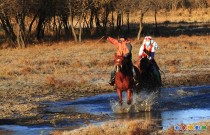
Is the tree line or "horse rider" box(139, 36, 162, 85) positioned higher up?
"horse rider" box(139, 36, 162, 85)

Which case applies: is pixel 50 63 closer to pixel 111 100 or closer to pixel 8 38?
pixel 111 100

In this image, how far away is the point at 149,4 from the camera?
5312cm

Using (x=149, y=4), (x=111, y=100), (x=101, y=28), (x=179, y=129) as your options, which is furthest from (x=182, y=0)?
(x=179, y=129)

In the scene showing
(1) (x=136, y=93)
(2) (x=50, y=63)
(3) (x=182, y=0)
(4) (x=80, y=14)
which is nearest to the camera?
(1) (x=136, y=93)

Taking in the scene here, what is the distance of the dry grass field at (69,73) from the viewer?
1966 centimetres

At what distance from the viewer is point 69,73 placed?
27.1 m

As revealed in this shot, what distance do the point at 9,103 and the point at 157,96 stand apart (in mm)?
4756

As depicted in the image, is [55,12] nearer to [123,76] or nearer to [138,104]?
[138,104]

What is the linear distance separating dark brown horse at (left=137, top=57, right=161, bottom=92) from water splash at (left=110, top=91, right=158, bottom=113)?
23cm

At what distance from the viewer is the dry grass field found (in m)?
19.7

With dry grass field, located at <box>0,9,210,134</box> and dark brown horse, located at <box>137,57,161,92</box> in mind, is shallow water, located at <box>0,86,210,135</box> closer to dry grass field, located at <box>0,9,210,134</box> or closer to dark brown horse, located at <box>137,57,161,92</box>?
dark brown horse, located at <box>137,57,161,92</box>

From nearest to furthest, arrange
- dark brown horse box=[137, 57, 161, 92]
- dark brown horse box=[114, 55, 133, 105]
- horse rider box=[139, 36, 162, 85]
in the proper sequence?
dark brown horse box=[114, 55, 133, 105], dark brown horse box=[137, 57, 161, 92], horse rider box=[139, 36, 162, 85]

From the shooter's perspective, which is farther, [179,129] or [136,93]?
A: [136,93]

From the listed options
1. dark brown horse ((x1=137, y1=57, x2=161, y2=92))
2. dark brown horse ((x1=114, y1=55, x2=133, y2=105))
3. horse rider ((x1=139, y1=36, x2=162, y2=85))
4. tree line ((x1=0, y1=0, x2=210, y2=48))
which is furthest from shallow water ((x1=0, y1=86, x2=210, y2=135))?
tree line ((x1=0, y1=0, x2=210, y2=48))
